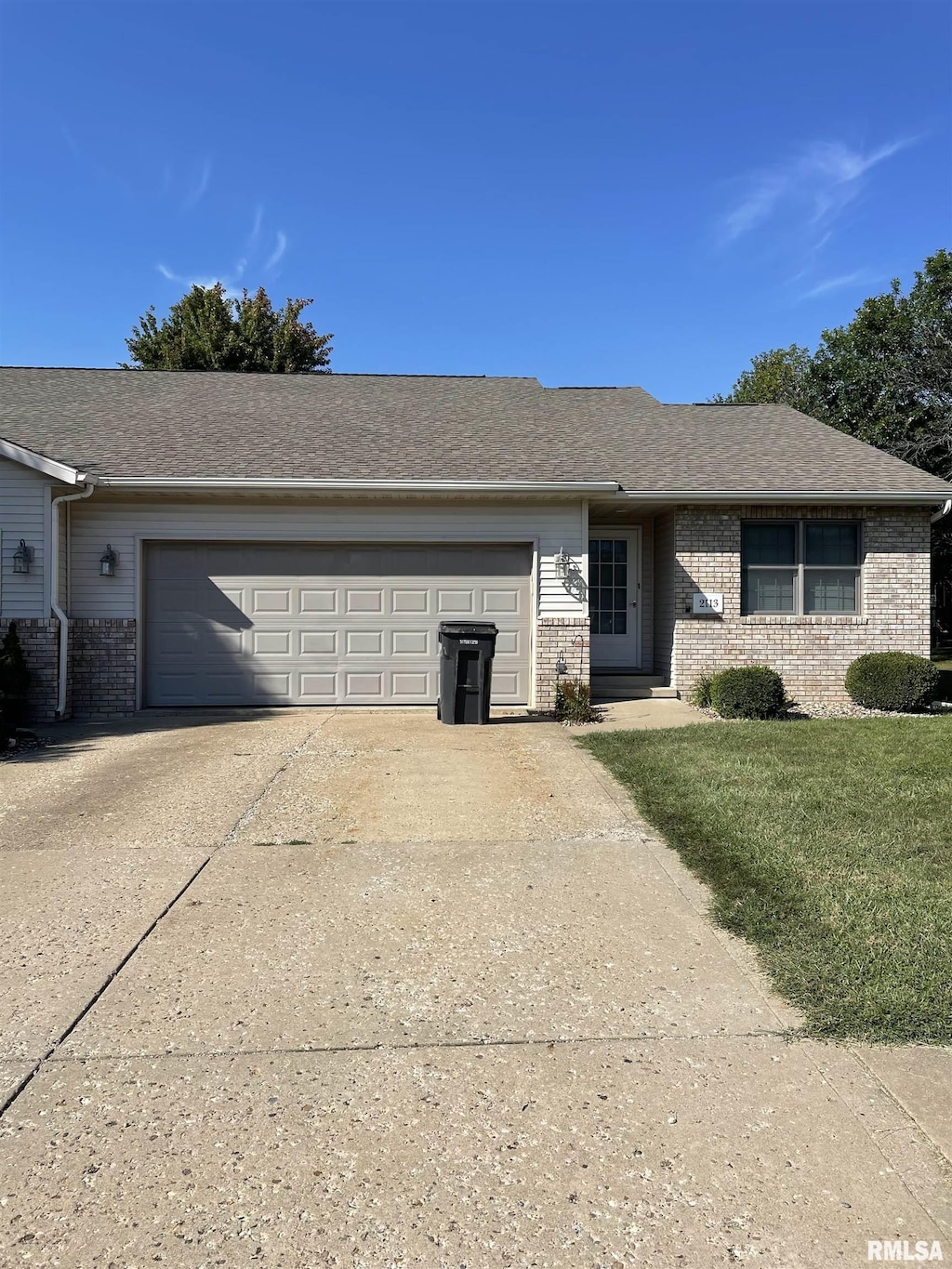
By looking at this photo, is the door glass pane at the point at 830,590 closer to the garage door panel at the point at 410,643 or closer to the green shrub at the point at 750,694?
the green shrub at the point at 750,694

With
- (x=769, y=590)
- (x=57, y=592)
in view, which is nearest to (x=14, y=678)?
(x=57, y=592)

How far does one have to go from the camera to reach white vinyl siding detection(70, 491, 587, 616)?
428 inches

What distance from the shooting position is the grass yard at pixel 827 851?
126 inches

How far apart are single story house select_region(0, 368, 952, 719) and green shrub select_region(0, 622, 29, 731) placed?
9.9 inches

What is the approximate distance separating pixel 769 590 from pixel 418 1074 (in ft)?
35.3

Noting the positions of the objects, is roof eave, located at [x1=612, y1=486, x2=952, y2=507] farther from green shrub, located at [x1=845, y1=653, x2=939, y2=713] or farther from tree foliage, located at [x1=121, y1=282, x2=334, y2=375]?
tree foliage, located at [x1=121, y1=282, x2=334, y2=375]

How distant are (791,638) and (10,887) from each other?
10.7 metres

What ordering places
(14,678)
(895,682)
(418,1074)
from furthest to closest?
(895,682)
(14,678)
(418,1074)

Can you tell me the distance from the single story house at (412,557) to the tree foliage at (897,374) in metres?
10.1

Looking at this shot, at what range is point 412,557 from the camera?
1136 centimetres

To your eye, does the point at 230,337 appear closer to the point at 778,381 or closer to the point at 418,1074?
the point at 778,381

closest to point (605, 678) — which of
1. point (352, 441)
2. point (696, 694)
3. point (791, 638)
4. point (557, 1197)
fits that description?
point (696, 694)

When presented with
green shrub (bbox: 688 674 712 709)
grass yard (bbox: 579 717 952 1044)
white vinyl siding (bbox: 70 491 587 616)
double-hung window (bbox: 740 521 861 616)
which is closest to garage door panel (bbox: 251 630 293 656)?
white vinyl siding (bbox: 70 491 587 616)

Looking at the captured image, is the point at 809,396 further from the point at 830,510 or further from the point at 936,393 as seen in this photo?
the point at 830,510
